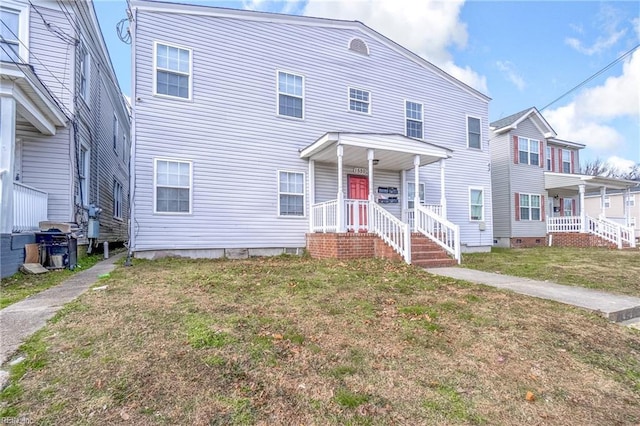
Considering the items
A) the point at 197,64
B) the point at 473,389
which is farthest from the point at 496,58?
the point at 473,389

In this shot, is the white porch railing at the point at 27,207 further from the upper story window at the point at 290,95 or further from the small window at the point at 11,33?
the upper story window at the point at 290,95

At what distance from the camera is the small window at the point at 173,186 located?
910 centimetres

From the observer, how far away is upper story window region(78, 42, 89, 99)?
9.46 m

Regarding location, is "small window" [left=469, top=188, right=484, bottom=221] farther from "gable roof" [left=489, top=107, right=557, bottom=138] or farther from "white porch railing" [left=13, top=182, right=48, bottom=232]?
"white porch railing" [left=13, top=182, right=48, bottom=232]

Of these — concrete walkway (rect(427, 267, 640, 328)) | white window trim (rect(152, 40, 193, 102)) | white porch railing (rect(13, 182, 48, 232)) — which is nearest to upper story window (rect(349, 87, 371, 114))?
white window trim (rect(152, 40, 193, 102))

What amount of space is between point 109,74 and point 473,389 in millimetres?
15810

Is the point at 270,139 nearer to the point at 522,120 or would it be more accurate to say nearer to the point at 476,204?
the point at 476,204

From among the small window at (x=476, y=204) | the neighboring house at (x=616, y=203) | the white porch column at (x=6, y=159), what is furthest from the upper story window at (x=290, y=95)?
the neighboring house at (x=616, y=203)

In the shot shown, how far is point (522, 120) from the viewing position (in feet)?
57.0

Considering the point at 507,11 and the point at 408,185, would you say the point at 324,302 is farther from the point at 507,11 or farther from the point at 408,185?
the point at 507,11

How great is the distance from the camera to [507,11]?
41.3 feet

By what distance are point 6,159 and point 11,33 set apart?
4394mm

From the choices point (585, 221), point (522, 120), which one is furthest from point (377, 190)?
point (585, 221)

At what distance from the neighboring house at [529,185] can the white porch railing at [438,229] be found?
9.33 metres
